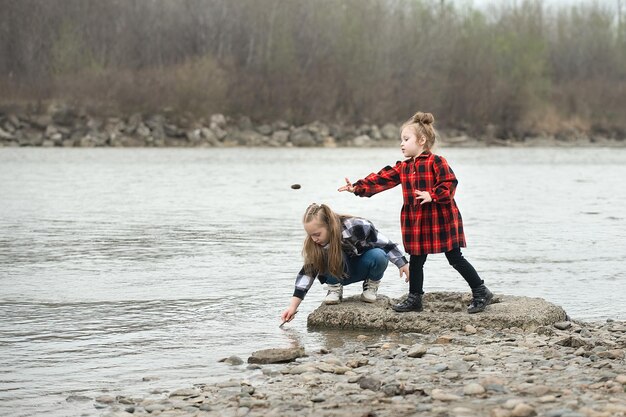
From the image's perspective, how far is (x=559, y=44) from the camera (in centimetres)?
9562

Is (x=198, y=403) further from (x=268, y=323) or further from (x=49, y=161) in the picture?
(x=49, y=161)

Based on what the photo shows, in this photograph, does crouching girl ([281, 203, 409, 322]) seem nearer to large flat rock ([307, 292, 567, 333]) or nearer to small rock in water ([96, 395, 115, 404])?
large flat rock ([307, 292, 567, 333])

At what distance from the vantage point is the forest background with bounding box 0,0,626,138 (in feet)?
225

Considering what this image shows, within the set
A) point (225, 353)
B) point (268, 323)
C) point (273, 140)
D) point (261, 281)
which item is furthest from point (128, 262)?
point (273, 140)

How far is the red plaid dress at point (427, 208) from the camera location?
24.9 ft

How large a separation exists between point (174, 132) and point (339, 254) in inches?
2217

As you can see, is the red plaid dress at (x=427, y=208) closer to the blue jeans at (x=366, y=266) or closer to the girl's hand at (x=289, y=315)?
the blue jeans at (x=366, y=266)

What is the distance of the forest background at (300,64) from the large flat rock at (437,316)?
57280mm

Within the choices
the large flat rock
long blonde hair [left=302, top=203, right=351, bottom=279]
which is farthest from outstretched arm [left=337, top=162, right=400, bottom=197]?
the large flat rock

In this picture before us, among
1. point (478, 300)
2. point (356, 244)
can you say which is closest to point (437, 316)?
point (478, 300)

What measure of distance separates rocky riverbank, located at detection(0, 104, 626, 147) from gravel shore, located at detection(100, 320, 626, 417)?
53520 mm

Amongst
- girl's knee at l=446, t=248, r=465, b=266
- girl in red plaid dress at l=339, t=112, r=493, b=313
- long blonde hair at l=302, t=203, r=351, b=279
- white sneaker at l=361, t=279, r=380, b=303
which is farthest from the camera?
white sneaker at l=361, t=279, r=380, b=303

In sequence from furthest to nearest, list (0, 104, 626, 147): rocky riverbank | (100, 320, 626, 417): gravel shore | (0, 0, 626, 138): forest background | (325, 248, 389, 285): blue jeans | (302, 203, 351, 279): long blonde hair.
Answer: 1. (0, 0, 626, 138): forest background
2. (0, 104, 626, 147): rocky riverbank
3. (325, 248, 389, 285): blue jeans
4. (302, 203, 351, 279): long blonde hair
5. (100, 320, 626, 417): gravel shore

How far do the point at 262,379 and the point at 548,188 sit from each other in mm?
22037
